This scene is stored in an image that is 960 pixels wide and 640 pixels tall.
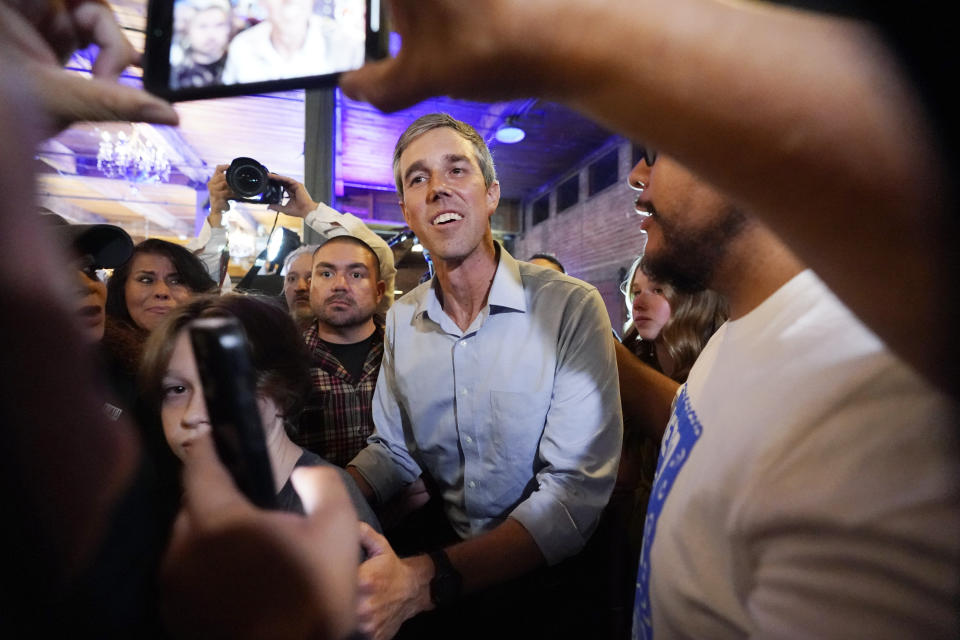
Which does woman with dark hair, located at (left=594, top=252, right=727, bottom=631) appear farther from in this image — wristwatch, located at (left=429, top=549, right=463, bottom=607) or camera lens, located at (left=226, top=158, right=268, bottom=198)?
camera lens, located at (left=226, top=158, right=268, bottom=198)

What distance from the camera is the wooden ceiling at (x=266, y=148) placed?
5359mm

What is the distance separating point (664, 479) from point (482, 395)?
0.75m

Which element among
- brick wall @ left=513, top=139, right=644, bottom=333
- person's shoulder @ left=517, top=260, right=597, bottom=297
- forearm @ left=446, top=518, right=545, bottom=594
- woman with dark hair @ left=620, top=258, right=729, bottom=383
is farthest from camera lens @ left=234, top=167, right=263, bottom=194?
brick wall @ left=513, top=139, right=644, bottom=333

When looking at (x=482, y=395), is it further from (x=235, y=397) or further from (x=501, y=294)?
(x=235, y=397)

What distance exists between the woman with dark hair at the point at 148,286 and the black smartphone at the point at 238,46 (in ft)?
5.98

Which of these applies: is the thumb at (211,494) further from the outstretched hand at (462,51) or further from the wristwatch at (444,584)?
the wristwatch at (444,584)

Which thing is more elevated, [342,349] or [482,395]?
[482,395]

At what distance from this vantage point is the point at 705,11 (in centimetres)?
27

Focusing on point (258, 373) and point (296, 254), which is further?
point (296, 254)

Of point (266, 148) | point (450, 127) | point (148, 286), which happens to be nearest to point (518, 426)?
point (450, 127)

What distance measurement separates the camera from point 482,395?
4.66 feet

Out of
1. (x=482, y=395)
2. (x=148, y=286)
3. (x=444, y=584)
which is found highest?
(x=148, y=286)

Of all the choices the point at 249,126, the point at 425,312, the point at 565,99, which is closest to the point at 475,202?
the point at 425,312

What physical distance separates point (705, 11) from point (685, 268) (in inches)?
23.9
